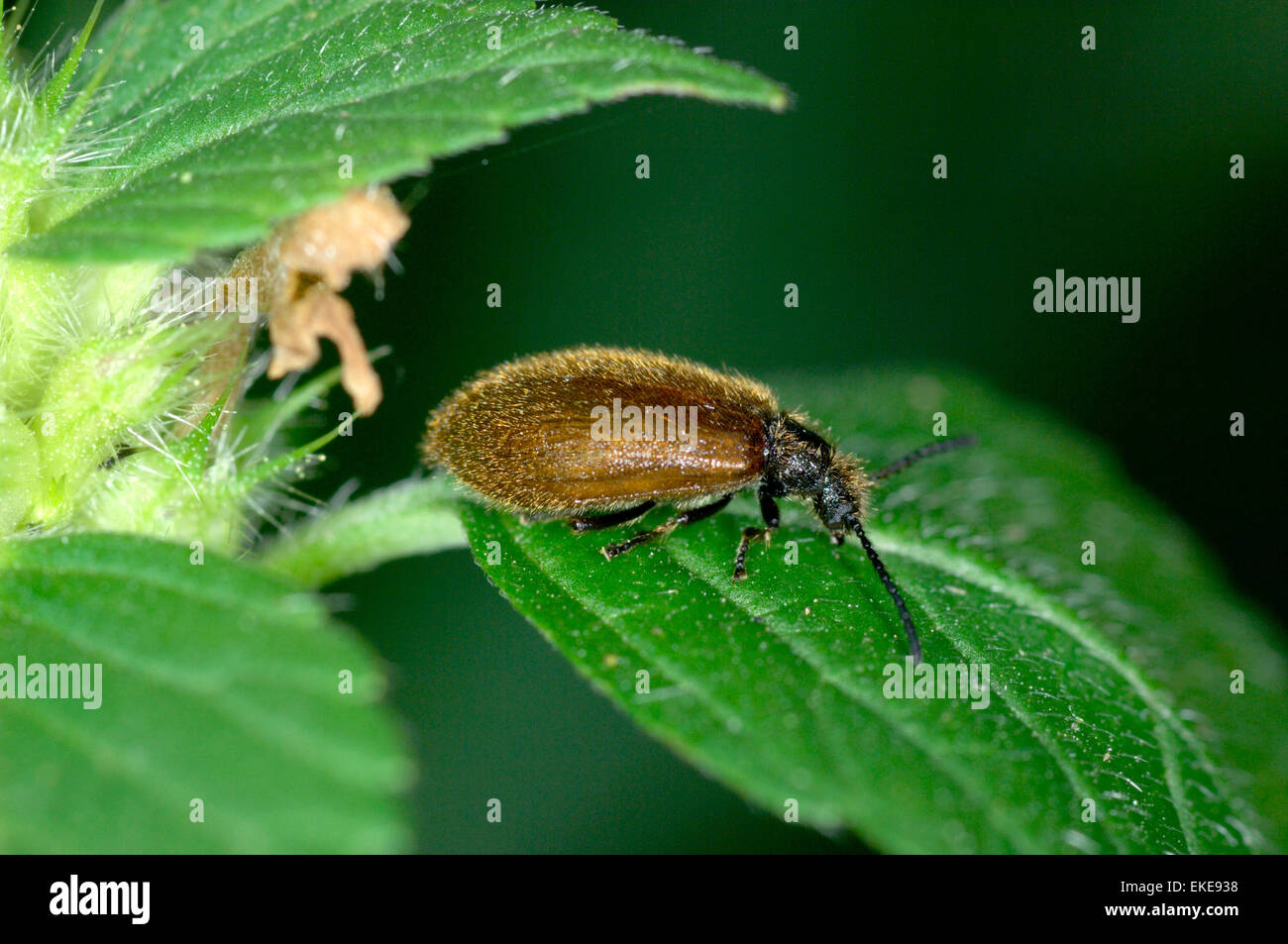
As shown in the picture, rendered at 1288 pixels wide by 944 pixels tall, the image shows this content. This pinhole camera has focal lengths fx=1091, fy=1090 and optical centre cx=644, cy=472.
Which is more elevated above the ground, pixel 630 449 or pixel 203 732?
pixel 630 449

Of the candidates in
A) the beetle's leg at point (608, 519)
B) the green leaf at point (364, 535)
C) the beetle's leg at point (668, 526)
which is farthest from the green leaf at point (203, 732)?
the beetle's leg at point (608, 519)

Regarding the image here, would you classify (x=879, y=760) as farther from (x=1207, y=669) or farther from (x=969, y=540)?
(x=1207, y=669)

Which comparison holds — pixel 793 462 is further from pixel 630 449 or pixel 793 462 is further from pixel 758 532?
pixel 630 449

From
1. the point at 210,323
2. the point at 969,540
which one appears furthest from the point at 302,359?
the point at 969,540

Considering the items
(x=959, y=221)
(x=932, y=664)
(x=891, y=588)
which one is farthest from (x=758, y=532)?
(x=959, y=221)

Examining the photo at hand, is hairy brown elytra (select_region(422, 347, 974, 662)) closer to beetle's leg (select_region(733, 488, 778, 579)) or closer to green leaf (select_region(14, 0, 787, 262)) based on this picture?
beetle's leg (select_region(733, 488, 778, 579))

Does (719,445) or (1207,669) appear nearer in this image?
(719,445)

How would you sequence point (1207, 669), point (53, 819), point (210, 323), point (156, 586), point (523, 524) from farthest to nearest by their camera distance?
point (1207, 669)
point (523, 524)
point (210, 323)
point (156, 586)
point (53, 819)
